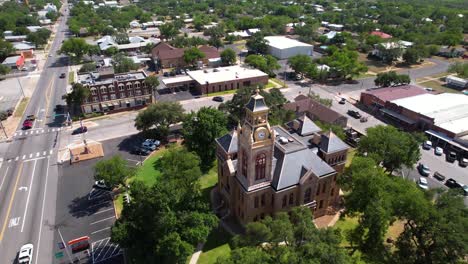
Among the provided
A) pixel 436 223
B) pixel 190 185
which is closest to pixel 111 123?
pixel 190 185

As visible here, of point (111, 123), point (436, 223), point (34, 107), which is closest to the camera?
point (436, 223)

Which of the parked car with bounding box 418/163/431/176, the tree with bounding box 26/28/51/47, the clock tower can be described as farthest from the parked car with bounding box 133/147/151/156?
the tree with bounding box 26/28/51/47

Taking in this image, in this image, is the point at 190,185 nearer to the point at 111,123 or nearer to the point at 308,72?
the point at 111,123

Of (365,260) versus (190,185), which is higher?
(190,185)

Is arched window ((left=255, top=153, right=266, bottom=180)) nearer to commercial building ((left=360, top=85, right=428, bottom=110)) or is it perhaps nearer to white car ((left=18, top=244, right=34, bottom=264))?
white car ((left=18, top=244, right=34, bottom=264))

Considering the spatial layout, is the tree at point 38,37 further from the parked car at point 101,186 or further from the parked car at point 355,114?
the parked car at point 355,114

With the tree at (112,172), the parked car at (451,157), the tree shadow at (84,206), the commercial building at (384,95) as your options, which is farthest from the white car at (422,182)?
the tree shadow at (84,206)
